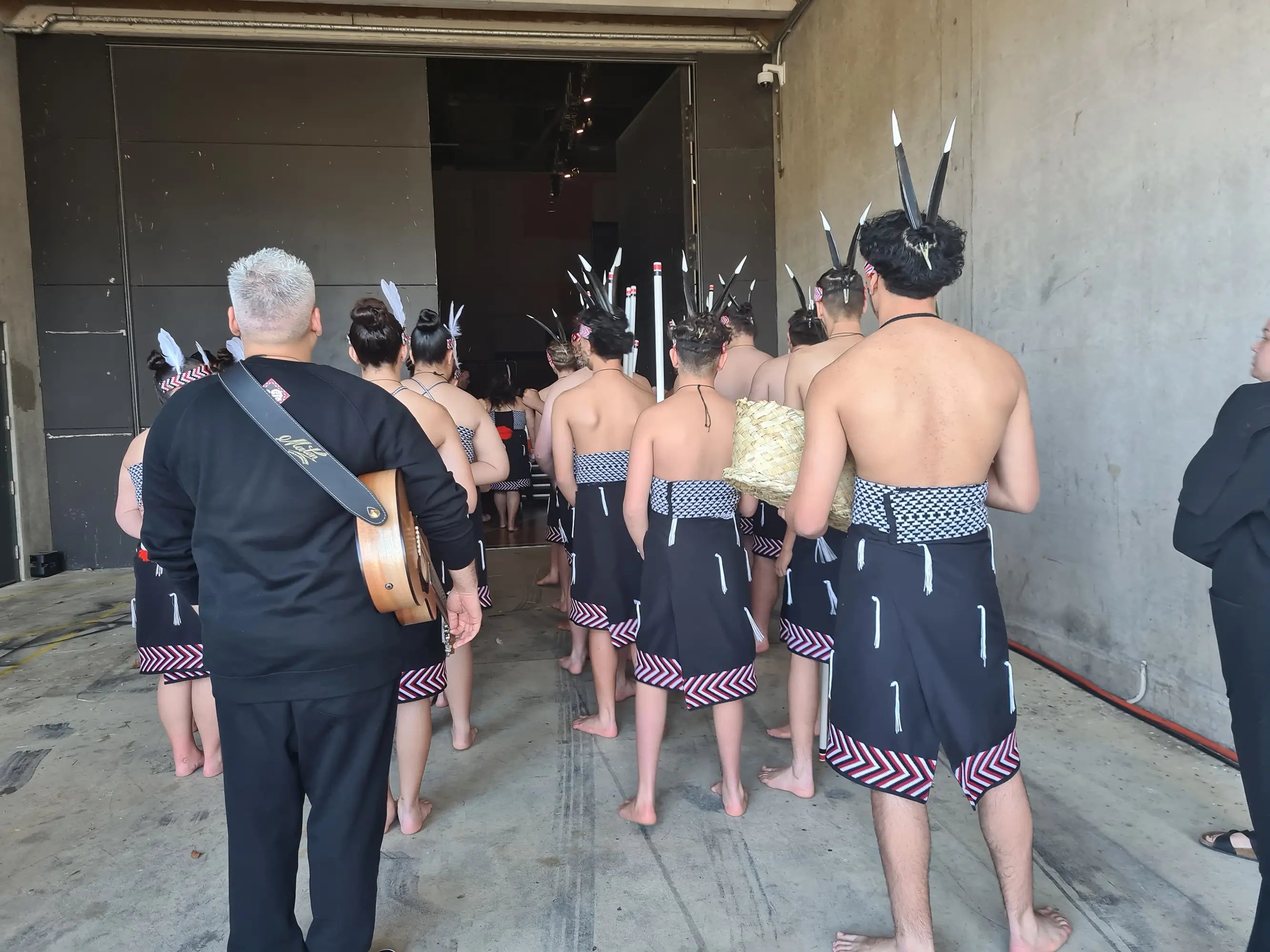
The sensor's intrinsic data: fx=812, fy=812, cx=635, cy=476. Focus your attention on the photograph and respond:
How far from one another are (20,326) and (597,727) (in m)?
5.62

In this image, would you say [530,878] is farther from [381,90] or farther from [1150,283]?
[381,90]

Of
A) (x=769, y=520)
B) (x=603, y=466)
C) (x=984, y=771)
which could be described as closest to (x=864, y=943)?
(x=984, y=771)

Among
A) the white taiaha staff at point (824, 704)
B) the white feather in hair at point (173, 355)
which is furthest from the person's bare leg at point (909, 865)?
the white feather in hair at point (173, 355)

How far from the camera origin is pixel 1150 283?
9.05 ft

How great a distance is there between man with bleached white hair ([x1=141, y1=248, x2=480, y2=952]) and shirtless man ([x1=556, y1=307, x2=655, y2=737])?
1441 millimetres

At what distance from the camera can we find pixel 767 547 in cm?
371

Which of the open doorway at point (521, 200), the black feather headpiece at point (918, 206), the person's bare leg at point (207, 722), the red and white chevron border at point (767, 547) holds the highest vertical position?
the open doorway at point (521, 200)

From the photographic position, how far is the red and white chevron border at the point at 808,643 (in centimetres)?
244

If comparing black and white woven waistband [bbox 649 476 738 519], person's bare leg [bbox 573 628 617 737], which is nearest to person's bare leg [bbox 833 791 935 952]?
black and white woven waistband [bbox 649 476 738 519]

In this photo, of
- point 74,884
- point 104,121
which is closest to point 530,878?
point 74,884

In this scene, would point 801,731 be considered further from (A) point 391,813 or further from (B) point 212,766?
(B) point 212,766

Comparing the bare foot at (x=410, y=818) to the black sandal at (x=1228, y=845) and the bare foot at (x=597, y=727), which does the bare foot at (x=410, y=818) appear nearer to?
A: the bare foot at (x=597, y=727)

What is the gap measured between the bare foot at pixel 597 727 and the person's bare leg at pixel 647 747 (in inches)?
22.8

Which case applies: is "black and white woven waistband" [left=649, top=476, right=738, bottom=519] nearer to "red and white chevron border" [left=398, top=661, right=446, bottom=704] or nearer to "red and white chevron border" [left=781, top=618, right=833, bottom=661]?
"red and white chevron border" [left=781, top=618, right=833, bottom=661]
